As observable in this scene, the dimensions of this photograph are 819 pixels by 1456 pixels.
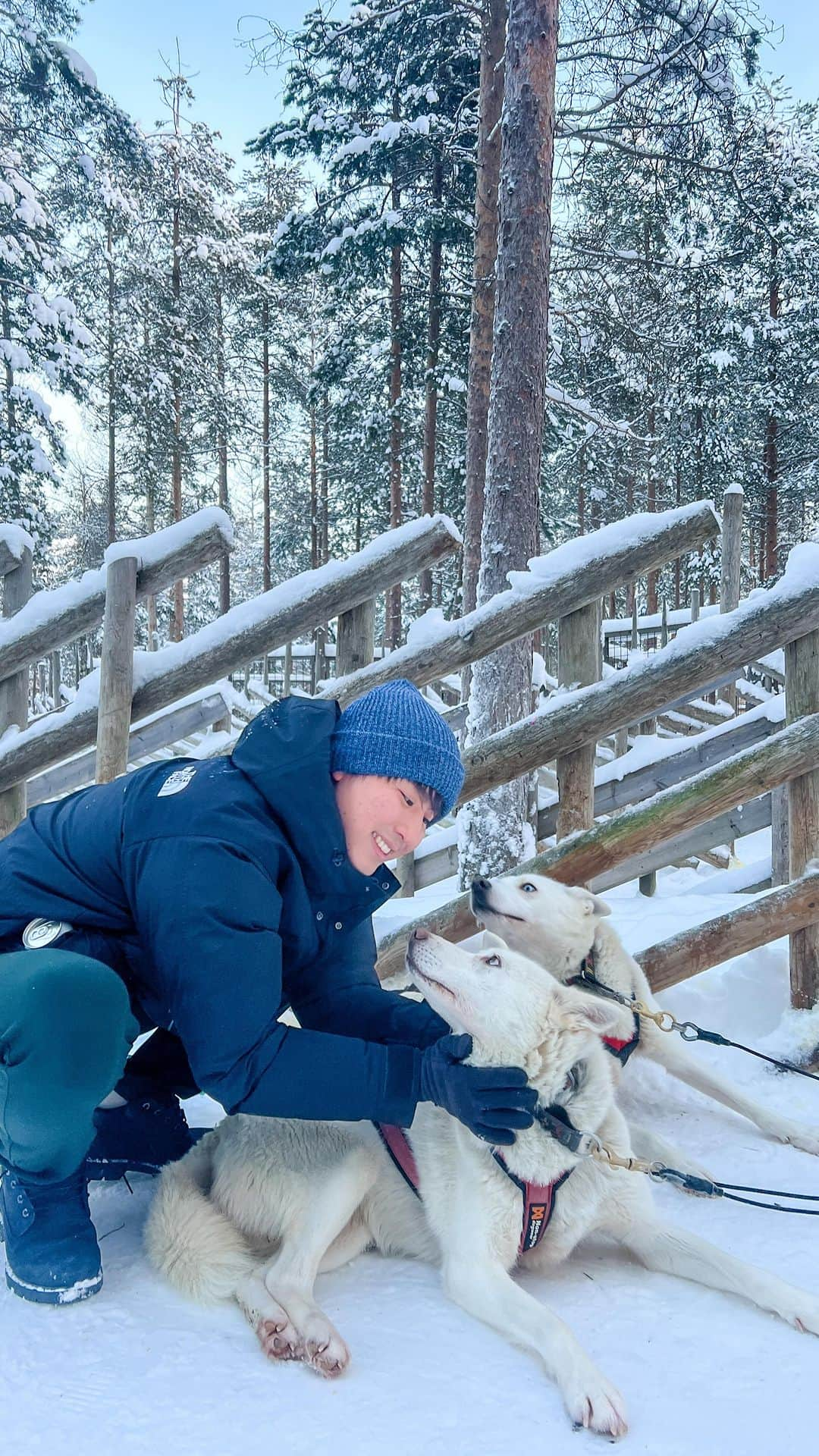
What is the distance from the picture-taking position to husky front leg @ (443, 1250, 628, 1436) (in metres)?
1.55

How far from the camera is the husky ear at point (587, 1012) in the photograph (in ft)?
7.09

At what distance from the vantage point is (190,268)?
70.3 feet

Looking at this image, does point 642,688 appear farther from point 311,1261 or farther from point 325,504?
point 325,504

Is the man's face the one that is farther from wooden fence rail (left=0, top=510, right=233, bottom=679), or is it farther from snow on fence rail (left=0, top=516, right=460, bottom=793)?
wooden fence rail (left=0, top=510, right=233, bottom=679)

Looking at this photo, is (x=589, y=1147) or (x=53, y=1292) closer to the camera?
(x=53, y=1292)

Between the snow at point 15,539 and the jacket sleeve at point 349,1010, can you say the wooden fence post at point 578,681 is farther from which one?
the snow at point 15,539

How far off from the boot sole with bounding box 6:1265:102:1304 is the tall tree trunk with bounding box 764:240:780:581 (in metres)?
19.0

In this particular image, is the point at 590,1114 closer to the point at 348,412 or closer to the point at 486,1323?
the point at 486,1323

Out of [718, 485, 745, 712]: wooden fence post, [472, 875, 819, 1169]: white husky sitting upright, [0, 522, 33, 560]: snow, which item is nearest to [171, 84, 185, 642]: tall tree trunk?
[718, 485, 745, 712]: wooden fence post

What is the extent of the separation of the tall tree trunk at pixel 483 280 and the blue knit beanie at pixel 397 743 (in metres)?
6.29

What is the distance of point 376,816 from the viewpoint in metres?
2.05

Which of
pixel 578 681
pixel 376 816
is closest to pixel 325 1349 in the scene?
pixel 376 816

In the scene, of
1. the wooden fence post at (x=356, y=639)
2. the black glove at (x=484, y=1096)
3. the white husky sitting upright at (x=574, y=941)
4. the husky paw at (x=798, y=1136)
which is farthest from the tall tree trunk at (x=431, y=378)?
the black glove at (x=484, y=1096)

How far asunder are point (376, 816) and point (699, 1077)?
1505 mm
